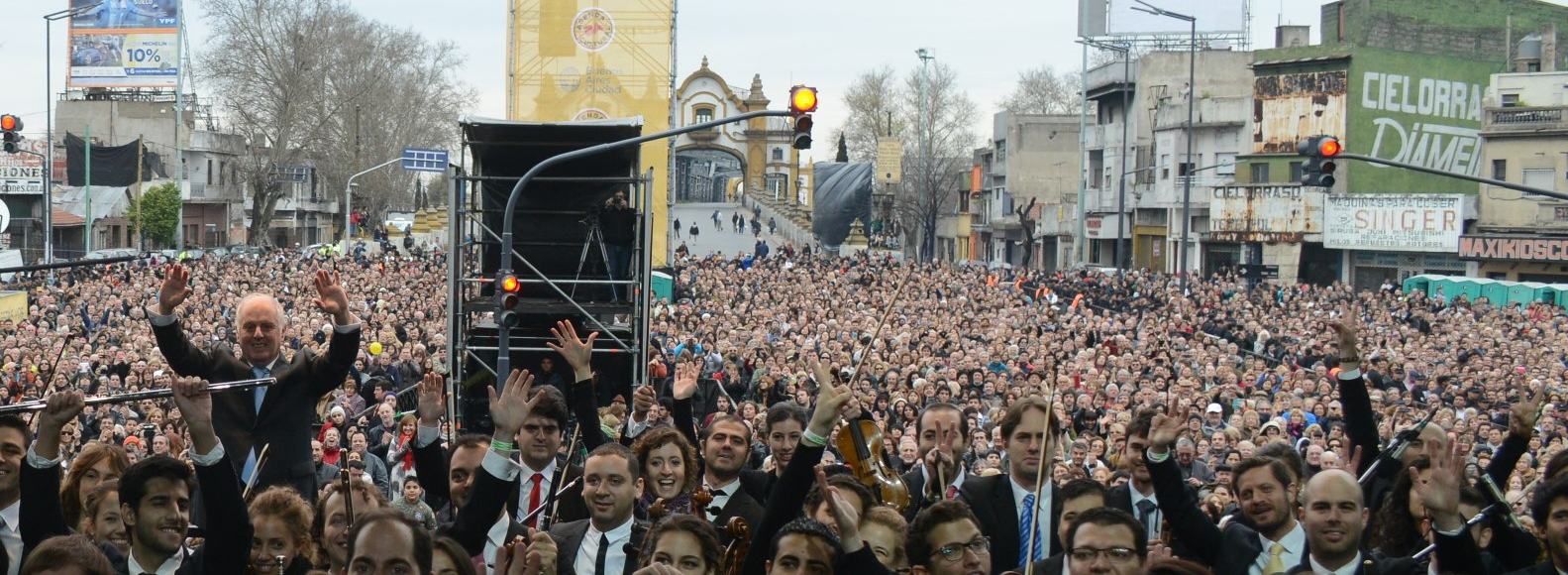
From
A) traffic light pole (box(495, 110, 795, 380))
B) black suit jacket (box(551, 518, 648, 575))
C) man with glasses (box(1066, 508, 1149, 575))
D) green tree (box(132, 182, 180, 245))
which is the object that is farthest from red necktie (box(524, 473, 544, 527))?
green tree (box(132, 182, 180, 245))

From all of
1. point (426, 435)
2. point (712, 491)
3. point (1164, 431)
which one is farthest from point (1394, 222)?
point (426, 435)

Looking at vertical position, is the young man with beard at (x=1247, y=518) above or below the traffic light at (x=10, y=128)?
below

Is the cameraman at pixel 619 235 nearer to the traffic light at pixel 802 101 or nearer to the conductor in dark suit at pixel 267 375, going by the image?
the traffic light at pixel 802 101

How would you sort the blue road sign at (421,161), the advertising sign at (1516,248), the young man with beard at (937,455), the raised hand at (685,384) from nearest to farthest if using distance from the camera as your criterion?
the young man with beard at (937,455) → the raised hand at (685,384) → the advertising sign at (1516,248) → the blue road sign at (421,161)

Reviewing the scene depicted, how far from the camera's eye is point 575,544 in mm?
6117

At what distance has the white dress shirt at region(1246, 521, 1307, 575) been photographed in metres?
5.93

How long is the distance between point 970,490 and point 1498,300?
36.2m

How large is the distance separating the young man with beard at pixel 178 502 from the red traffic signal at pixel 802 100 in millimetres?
9759

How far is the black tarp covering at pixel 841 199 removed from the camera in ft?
190

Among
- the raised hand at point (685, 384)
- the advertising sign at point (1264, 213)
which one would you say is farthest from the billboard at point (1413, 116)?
the raised hand at point (685, 384)

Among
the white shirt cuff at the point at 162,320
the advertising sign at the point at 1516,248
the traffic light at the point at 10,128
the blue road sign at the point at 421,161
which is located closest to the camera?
the white shirt cuff at the point at 162,320

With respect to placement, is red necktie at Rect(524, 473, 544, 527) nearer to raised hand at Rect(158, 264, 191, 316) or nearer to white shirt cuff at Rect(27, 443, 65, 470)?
raised hand at Rect(158, 264, 191, 316)

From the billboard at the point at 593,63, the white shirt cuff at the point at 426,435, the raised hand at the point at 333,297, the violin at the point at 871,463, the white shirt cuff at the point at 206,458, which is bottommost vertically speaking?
the violin at the point at 871,463

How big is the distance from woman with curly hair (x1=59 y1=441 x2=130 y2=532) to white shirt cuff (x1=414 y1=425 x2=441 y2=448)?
44.0 inches
